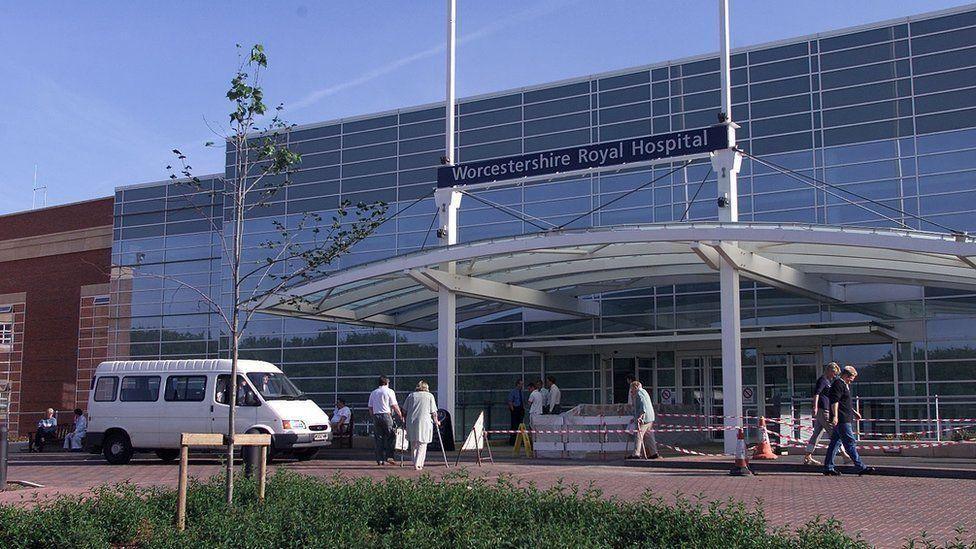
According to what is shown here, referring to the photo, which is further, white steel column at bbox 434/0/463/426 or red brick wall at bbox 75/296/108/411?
red brick wall at bbox 75/296/108/411

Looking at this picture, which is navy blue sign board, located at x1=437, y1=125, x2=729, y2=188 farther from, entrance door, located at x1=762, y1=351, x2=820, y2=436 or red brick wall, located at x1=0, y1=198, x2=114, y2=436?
red brick wall, located at x1=0, y1=198, x2=114, y2=436

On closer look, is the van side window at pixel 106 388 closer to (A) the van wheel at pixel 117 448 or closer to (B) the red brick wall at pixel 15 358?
(A) the van wheel at pixel 117 448

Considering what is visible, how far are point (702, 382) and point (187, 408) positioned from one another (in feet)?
44.4

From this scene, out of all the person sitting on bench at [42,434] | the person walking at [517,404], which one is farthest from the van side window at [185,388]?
the person sitting on bench at [42,434]

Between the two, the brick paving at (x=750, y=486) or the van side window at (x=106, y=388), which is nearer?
the brick paving at (x=750, y=486)

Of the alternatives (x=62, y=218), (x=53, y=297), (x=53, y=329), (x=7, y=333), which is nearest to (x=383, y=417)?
(x=53, y=329)

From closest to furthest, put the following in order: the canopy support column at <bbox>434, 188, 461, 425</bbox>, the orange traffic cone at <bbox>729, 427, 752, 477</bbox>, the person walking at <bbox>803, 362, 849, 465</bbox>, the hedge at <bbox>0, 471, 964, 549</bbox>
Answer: the hedge at <bbox>0, 471, 964, 549</bbox>
the orange traffic cone at <bbox>729, 427, 752, 477</bbox>
the person walking at <bbox>803, 362, 849, 465</bbox>
the canopy support column at <bbox>434, 188, 461, 425</bbox>

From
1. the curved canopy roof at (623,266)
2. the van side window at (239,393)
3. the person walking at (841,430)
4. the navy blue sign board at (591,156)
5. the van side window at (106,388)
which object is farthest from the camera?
the van side window at (106,388)

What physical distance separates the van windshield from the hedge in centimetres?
892

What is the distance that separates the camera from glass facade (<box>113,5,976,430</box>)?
25.2m

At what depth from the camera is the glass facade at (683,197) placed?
2517 centimetres

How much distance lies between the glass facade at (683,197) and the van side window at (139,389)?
600cm

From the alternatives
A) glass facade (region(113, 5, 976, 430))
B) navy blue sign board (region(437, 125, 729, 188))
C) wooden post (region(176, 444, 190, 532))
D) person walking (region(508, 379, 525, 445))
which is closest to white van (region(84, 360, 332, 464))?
person walking (region(508, 379, 525, 445))

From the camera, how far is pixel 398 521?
976 centimetres
